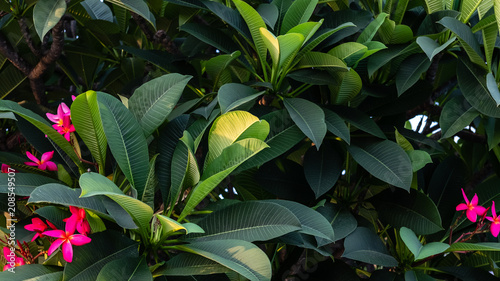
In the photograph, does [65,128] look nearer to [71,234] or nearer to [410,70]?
[71,234]

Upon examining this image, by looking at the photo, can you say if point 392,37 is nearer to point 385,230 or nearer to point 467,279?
point 385,230

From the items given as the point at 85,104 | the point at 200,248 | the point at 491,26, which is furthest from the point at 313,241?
the point at 491,26

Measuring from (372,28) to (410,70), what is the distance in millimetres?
129

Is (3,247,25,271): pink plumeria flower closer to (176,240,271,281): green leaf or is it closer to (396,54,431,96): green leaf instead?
(176,240,271,281): green leaf

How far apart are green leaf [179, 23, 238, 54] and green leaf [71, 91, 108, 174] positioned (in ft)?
1.26

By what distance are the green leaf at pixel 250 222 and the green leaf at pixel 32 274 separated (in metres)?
0.25

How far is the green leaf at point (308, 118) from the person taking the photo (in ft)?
3.54

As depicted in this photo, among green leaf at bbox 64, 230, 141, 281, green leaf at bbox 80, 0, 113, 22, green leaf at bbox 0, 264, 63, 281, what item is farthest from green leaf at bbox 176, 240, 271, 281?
green leaf at bbox 80, 0, 113, 22

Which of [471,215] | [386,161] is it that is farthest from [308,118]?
[471,215]

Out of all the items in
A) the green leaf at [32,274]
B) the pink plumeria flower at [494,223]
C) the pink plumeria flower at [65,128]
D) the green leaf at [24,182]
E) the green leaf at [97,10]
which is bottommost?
the pink plumeria flower at [494,223]

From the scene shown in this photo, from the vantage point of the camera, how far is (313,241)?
1.08 m

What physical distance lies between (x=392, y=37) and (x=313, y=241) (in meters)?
0.52

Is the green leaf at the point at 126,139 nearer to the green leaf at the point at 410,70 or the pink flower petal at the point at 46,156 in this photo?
the pink flower petal at the point at 46,156

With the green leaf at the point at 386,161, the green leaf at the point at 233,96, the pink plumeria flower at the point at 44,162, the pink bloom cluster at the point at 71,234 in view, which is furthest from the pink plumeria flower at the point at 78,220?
the green leaf at the point at 386,161
